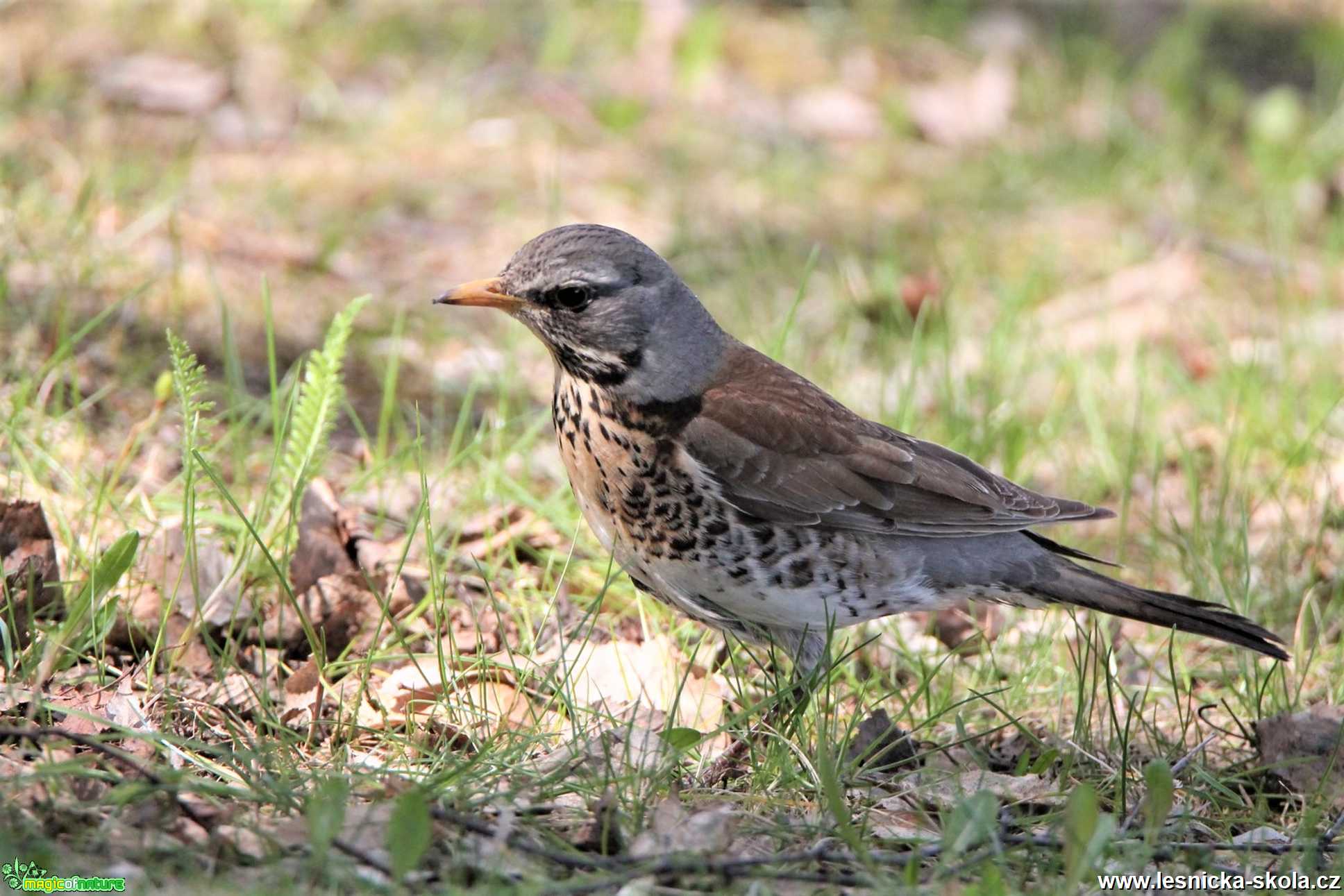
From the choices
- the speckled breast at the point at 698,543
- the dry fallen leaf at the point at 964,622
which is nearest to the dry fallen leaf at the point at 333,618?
the speckled breast at the point at 698,543

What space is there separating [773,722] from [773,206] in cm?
429

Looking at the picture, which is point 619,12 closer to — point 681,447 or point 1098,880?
point 681,447

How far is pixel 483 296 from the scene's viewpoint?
4000mm

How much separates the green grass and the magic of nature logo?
3 centimetres

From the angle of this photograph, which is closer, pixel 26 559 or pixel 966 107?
pixel 26 559

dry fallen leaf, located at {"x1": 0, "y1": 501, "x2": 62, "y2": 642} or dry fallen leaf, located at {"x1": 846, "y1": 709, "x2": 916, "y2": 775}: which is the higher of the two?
dry fallen leaf, located at {"x1": 0, "y1": 501, "x2": 62, "y2": 642}

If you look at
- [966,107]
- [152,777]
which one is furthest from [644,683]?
[966,107]

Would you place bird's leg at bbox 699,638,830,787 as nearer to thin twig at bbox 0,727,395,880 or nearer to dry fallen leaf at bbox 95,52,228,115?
thin twig at bbox 0,727,395,880

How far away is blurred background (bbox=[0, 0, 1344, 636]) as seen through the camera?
214 inches

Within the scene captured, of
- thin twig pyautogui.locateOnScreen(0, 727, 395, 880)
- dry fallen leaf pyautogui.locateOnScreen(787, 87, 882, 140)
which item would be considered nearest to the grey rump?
thin twig pyautogui.locateOnScreen(0, 727, 395, 880)

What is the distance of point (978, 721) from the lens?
4137 mm

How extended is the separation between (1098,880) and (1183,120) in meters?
6.98

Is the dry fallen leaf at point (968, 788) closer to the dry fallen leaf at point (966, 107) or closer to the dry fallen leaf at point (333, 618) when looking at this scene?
the dry fallen leaf at point (333, 618)

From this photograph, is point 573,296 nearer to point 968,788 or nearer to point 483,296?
point 483,296
